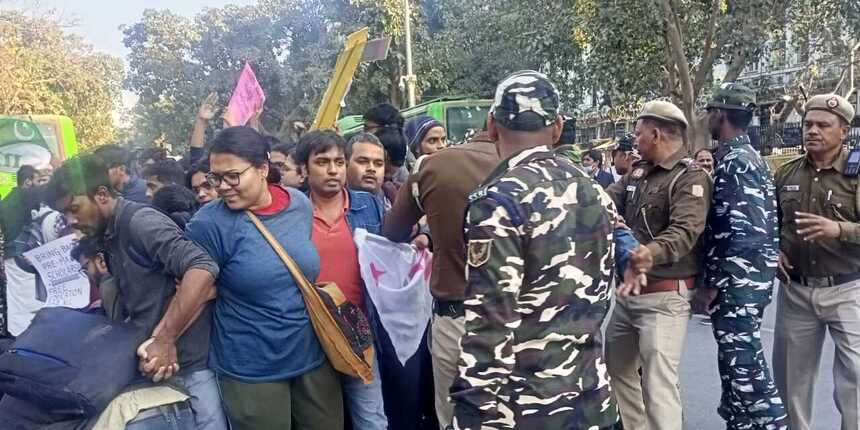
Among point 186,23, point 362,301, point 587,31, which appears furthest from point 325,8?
point 362,301

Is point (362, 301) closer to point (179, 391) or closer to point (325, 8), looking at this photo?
point (179, 391)

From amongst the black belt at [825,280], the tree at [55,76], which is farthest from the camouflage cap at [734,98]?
the tree at [55,76]

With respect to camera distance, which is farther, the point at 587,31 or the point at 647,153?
the point at 587,31

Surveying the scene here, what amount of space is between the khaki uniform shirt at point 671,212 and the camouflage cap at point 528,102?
48.4 inches

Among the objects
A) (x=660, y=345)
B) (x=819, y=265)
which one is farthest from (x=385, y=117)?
(x=819, y=265)

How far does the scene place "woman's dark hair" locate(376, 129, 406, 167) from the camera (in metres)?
4.17

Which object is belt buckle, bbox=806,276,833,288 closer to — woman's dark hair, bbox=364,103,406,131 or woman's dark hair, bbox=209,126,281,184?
woman's dark hair, bbox=364,103,406,131

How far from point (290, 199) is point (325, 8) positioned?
18.0m

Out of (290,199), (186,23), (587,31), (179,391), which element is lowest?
(179,391)

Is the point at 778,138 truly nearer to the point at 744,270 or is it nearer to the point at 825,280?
the point at 825,280

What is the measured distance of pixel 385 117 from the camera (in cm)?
432

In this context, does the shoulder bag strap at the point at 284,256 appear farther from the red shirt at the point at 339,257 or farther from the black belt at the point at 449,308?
the black belt at the point at 449,308

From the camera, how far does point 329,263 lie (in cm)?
295

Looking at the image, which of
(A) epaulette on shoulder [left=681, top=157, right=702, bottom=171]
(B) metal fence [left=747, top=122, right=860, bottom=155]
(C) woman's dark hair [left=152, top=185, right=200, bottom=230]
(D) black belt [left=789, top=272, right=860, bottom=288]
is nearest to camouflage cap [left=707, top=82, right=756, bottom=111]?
(A) epaulette on shoulder [left=681, top=157, right=702, bottom=171]
